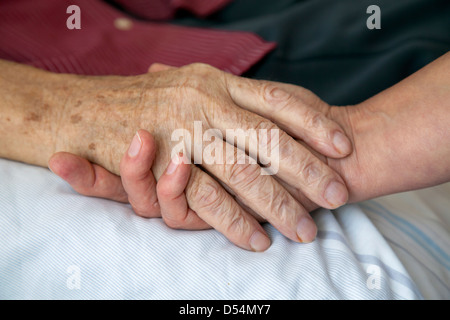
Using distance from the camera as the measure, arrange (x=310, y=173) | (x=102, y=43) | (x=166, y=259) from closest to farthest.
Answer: (x=166, y=259)
(x=310, y=173)
(x=102, y=43)

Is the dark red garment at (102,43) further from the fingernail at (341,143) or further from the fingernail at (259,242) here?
the fingernail at (259,242)

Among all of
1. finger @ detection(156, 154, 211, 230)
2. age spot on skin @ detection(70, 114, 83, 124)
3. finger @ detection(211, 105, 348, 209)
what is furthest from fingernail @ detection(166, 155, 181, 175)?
age spot on skin @ detection(70, 114, 83, 124)

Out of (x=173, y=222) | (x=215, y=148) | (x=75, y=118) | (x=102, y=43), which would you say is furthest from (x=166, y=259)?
(x=102, y=43)

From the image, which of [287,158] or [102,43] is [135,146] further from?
[102,43]

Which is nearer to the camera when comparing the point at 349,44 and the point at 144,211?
the point at 144,211

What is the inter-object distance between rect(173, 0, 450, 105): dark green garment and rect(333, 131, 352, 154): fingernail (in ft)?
1.15

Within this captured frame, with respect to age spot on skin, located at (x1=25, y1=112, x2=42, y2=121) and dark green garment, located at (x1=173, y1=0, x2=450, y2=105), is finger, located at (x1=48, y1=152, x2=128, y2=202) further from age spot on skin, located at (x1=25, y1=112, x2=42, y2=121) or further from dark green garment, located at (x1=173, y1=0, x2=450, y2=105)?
dark green garment, located at (x1=173, y1=0, x2=450, y2=105)

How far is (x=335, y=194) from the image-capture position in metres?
0.71

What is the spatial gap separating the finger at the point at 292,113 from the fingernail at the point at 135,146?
20cm

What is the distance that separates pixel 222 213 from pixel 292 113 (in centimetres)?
22

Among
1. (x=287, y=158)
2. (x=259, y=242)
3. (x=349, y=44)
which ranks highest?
(x=349, y=44)

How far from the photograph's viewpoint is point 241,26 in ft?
3.79


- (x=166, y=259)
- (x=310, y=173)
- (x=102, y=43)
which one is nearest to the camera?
(x=166, y=259)

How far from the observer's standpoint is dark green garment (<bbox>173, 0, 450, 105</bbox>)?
1021 millimetres
